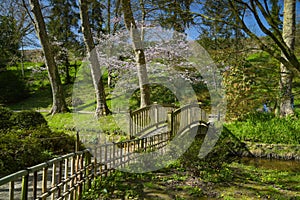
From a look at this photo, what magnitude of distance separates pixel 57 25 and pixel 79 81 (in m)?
5.27

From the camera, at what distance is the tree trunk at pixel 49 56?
1284cm

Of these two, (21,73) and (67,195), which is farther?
(21,73)

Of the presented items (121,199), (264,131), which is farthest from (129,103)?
(121,199)

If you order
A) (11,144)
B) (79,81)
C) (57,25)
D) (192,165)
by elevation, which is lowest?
(192,165)

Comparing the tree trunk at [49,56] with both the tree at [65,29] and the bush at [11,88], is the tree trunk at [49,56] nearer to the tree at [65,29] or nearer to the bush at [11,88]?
the bush at [11,88]

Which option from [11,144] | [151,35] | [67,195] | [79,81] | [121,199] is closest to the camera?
[67,195]

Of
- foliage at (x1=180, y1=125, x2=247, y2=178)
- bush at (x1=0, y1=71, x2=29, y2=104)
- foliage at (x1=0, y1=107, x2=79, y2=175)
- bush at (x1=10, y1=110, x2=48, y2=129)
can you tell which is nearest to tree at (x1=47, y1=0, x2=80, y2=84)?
bush at (x1=0, y1=71, x2=29, y2=104)

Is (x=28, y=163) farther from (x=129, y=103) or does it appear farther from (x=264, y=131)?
(x=129, y=103)

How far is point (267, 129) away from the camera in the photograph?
30.6ft

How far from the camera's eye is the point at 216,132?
394 inches

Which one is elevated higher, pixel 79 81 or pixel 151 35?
pixel 151 35

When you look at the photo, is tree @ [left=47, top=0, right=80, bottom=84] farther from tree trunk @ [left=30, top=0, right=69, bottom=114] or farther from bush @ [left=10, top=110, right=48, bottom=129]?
bush @ [left=10, top=110, right=48, bottom=129]

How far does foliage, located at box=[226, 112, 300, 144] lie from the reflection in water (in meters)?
Result: 0.74

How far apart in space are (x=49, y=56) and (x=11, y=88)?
12124 mm
